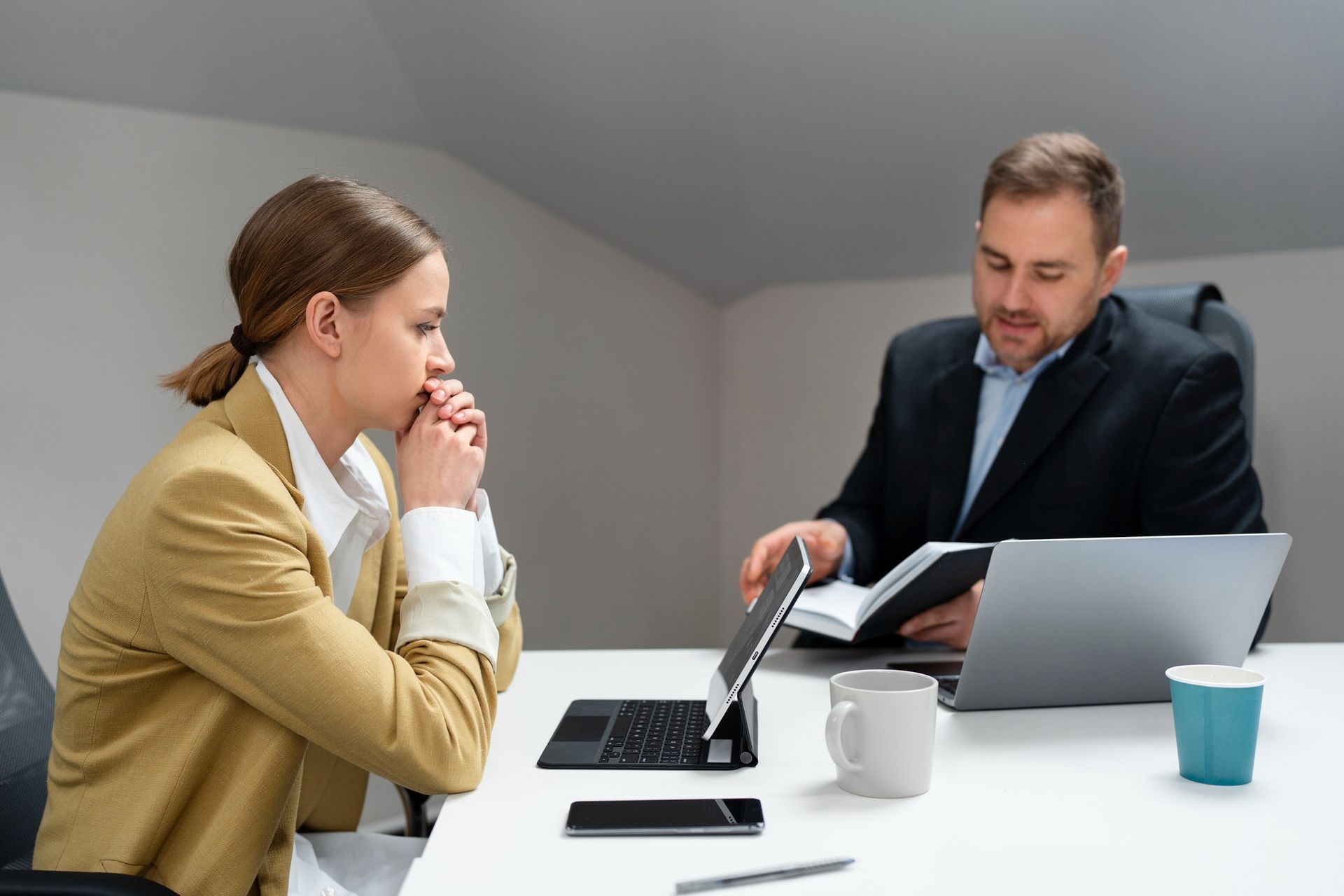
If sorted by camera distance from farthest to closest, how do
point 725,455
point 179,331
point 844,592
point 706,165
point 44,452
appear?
point 725,455, point 706,165, point 179,331, point 44,452, point 844,592

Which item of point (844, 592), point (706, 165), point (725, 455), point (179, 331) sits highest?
point (706, 165)

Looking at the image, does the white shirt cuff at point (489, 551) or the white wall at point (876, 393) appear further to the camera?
the white wall at point (876, 393)

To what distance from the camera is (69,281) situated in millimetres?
1993

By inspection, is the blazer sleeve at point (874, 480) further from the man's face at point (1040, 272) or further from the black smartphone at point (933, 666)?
the black smartphone at point (933, 666)

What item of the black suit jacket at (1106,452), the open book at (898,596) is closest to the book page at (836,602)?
the open book at (898,596)

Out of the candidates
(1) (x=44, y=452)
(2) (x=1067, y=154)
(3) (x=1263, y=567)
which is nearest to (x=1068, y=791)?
(3) (x=1263, y=567)

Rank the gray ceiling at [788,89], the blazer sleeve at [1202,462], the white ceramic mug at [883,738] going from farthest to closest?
the gray ceiling at [788,89] < the blazer sleeve at [1202,462] < the white ceramic mug at [883,738]

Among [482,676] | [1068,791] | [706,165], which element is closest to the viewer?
[1068,791]

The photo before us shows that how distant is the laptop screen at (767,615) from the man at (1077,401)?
603 millimetres

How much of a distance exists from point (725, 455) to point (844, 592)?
2008mm

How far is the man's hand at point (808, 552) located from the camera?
1.46m

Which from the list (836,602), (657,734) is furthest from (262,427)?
(836,602)

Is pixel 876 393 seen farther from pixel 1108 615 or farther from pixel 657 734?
pixel 657 734

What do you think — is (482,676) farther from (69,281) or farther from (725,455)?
(725,455)
